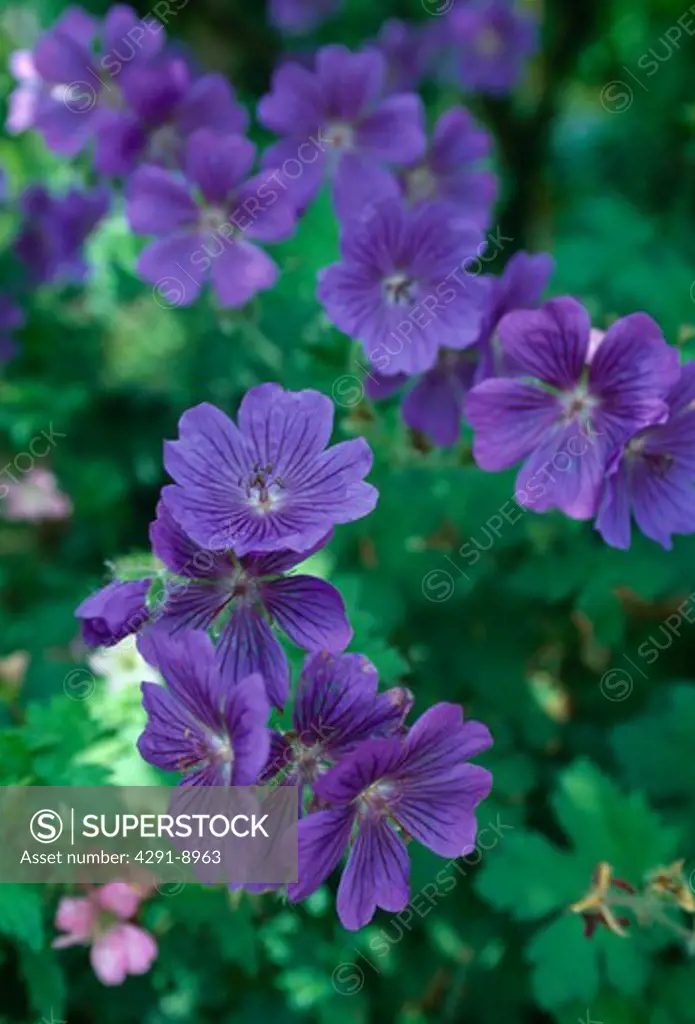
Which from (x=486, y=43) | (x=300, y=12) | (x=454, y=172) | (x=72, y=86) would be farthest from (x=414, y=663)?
(x=300, y=12)

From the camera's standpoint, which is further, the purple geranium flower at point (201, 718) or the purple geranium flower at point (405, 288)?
the purple geranium flower at point (405, 288)

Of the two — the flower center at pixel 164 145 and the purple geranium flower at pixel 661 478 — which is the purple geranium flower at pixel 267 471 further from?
the flower center at pixel 164 145

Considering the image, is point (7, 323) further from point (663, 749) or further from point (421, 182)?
point (663, 749)

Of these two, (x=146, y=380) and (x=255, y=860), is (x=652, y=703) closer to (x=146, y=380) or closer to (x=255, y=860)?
(x=255, y=860)

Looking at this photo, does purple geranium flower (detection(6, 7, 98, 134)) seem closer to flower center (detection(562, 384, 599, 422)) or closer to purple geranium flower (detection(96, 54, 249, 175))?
purple geranium flower (detection(96, 54, 249, 175))

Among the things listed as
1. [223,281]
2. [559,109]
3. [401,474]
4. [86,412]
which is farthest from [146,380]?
[559,109]

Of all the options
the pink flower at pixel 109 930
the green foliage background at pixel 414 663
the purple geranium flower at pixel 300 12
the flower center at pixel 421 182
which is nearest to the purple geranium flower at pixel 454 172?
the flower center at pixel 421 182

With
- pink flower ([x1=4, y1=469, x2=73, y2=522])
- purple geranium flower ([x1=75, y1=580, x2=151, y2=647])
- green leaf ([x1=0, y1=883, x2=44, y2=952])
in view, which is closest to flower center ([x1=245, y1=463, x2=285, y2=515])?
purple geranium flower ([x1=75, y1=580, x2=151, y2=647])
